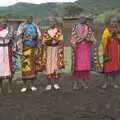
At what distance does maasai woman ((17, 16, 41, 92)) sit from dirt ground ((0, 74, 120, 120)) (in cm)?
47

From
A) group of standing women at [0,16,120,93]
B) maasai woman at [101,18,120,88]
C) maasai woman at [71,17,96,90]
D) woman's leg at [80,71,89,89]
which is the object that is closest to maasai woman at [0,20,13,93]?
group of standing women at [0,16,120,93]

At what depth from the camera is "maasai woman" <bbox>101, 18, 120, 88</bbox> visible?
34.9 ft

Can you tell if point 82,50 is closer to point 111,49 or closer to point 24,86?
A: point 111,49

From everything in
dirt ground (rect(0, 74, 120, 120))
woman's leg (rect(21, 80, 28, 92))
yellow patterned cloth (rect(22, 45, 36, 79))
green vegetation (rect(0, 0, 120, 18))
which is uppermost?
green vegetation (rect(0, 0, 120, 18))

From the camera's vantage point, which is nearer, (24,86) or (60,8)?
(24,86)

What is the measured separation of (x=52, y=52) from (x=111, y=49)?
4.41ft

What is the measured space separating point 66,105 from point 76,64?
6.02 ft

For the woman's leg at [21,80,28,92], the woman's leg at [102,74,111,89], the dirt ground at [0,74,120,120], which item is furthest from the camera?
the woman's leg at [102,74,111,89]

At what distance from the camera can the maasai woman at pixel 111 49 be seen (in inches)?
418

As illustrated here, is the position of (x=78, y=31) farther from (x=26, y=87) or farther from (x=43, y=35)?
(x=26, y=87)

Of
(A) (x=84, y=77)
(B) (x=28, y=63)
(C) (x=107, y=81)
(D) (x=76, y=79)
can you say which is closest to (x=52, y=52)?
(B) (x=28, y=63)

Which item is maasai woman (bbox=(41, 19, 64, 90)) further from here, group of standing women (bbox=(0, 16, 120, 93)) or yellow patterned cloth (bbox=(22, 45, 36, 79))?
yellow patterned cloth (bbox=(22, 45, 36, 79))

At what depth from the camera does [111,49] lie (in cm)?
1077

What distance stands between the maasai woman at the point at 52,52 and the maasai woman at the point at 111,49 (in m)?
0.99
